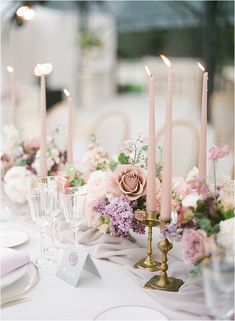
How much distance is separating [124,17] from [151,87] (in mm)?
11770

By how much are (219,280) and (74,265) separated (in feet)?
1.52

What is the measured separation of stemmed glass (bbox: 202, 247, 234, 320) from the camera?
85 cm

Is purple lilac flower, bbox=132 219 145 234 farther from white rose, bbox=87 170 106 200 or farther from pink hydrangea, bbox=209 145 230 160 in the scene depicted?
pink hydrangea, bbox=209 145 230 160

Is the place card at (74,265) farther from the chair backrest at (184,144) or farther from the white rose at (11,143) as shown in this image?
the chair backrest at (184,144)

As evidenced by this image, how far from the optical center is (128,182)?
1.26 m

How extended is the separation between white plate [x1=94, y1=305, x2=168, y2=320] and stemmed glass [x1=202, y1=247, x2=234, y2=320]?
0.58 feet

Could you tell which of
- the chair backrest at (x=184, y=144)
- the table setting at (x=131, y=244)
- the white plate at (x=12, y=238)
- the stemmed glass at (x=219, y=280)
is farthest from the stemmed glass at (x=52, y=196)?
the chair backrest at (x=184, y=144)

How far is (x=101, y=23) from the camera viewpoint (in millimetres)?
11750

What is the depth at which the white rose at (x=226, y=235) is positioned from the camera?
951 mm

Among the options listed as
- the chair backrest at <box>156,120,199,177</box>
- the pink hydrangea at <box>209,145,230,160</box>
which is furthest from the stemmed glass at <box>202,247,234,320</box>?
the chair backrest at <box>156,120,199,177</box>

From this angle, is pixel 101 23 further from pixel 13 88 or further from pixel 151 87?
pixel 151 87

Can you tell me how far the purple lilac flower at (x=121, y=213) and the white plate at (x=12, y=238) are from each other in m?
0.39

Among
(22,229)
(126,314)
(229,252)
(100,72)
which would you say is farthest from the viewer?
(100,72)

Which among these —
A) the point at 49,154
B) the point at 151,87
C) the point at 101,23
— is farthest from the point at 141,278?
the point at 101,23
